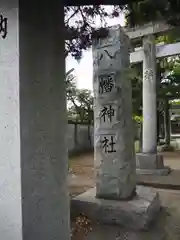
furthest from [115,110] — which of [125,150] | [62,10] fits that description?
[62,10]

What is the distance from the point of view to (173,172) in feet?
25.8

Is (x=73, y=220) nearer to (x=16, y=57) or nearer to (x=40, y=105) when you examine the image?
(x=40, y=105)

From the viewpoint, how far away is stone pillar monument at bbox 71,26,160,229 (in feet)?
13.0

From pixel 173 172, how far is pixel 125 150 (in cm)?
409

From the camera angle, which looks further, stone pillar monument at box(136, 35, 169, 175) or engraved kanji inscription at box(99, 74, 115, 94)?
stone pillar monument at box(136, 35, 169, 175)

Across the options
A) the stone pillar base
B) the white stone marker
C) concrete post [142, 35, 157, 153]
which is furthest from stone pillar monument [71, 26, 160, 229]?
concrete post [142, 35, 157, 153]

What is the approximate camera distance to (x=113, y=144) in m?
4.21

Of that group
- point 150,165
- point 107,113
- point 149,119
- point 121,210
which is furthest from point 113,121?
point 149,119

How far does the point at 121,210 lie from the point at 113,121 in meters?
1.14

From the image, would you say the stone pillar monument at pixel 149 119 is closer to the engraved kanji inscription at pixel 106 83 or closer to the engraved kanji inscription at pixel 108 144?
the engraved kanji inscription at pixel 108 144

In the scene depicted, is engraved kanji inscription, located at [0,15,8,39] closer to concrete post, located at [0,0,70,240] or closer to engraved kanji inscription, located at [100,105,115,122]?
concrete post, located at [0,0,70,240]

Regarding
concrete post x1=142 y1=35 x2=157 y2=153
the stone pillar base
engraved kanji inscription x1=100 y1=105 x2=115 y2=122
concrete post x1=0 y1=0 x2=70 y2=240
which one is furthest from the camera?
concrete post x1=142 y1=35 x2=157 y2=153

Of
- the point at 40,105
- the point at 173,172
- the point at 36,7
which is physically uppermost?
the point at 36,7

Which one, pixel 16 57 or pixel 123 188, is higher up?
pixel 16 57
